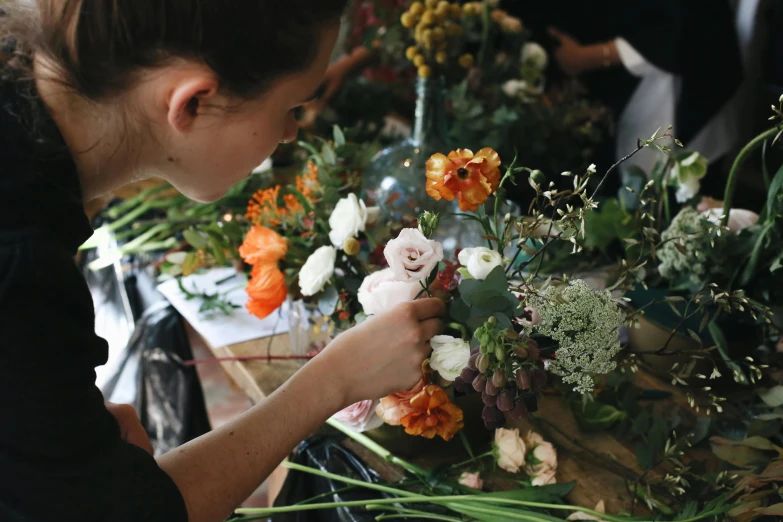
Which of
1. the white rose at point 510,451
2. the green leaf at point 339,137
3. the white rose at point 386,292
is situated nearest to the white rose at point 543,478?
the white rose at point 510,451

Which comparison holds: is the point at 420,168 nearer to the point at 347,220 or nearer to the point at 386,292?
the point at 347,220

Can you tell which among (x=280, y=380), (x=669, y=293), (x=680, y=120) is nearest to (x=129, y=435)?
(x=280, y=380)

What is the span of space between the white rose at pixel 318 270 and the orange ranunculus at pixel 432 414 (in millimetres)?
218

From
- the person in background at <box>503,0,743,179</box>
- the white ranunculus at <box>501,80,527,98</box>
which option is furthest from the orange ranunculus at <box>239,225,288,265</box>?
the person in background at <box>503,0,743,179</box>

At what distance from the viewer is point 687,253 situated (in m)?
0.92

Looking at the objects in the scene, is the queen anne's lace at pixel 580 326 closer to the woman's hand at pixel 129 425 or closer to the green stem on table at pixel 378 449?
the green stem on table at pixel 378 449

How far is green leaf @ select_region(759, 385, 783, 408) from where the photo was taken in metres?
0.79

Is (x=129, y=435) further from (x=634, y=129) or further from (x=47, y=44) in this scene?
(x=634, y=129)

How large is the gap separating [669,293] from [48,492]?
0.85 metres

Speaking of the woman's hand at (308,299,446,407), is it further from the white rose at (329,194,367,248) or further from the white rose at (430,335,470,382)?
the white rose at (329,194,367,248)

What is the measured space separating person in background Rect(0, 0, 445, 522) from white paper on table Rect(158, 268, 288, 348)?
19.5 inches

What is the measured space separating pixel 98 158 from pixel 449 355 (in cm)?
39

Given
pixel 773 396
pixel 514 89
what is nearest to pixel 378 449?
pixel 773 396

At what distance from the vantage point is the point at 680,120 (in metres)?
2.26
